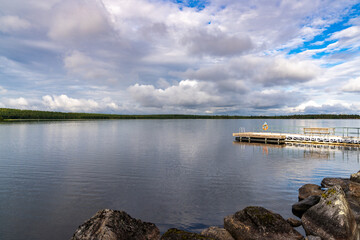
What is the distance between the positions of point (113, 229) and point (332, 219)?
948 cm

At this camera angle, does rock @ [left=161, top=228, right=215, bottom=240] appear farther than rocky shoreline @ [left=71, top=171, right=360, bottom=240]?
Yes

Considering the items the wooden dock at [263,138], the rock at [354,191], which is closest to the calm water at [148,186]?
the rock at [354,191]

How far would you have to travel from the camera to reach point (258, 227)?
9469 mm

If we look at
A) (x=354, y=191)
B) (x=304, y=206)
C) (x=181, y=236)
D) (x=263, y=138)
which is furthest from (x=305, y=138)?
(x=181, y=236)

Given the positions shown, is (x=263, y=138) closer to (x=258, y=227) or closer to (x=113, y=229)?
(x=258, y=227)

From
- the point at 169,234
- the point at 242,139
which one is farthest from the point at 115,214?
the point at 242,139

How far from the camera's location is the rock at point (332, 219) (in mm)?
9391

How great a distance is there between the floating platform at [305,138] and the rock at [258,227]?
3987cm

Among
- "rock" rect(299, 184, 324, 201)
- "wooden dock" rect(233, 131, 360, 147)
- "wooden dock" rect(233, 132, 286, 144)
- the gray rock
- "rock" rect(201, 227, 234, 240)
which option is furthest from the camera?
"wooden dock" rect(233, 132, 286, 144)

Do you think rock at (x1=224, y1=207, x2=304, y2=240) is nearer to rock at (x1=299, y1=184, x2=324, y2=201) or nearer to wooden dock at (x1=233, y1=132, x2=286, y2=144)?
rock at (x1=299, y1=184, x2=324, y2=201)

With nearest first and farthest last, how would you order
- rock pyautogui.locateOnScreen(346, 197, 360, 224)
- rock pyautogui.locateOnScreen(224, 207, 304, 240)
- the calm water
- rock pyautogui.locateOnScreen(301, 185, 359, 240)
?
rock pyautogui.locateOnScreen(224, 207, 304, 240) → rock pyautogui.locateOnScreen(301, 185, 359, 240) → rock pyautogui.locateOnScreen(346, 197, 360, 224) → the calm water

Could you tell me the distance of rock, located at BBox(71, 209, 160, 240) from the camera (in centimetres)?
762

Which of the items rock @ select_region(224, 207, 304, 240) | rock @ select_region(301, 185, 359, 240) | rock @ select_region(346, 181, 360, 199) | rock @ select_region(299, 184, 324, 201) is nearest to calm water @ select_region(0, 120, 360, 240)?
rock @ select_region(299, 184, 324, 201)

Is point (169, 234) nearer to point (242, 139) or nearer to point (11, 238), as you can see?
point (11, 238)
